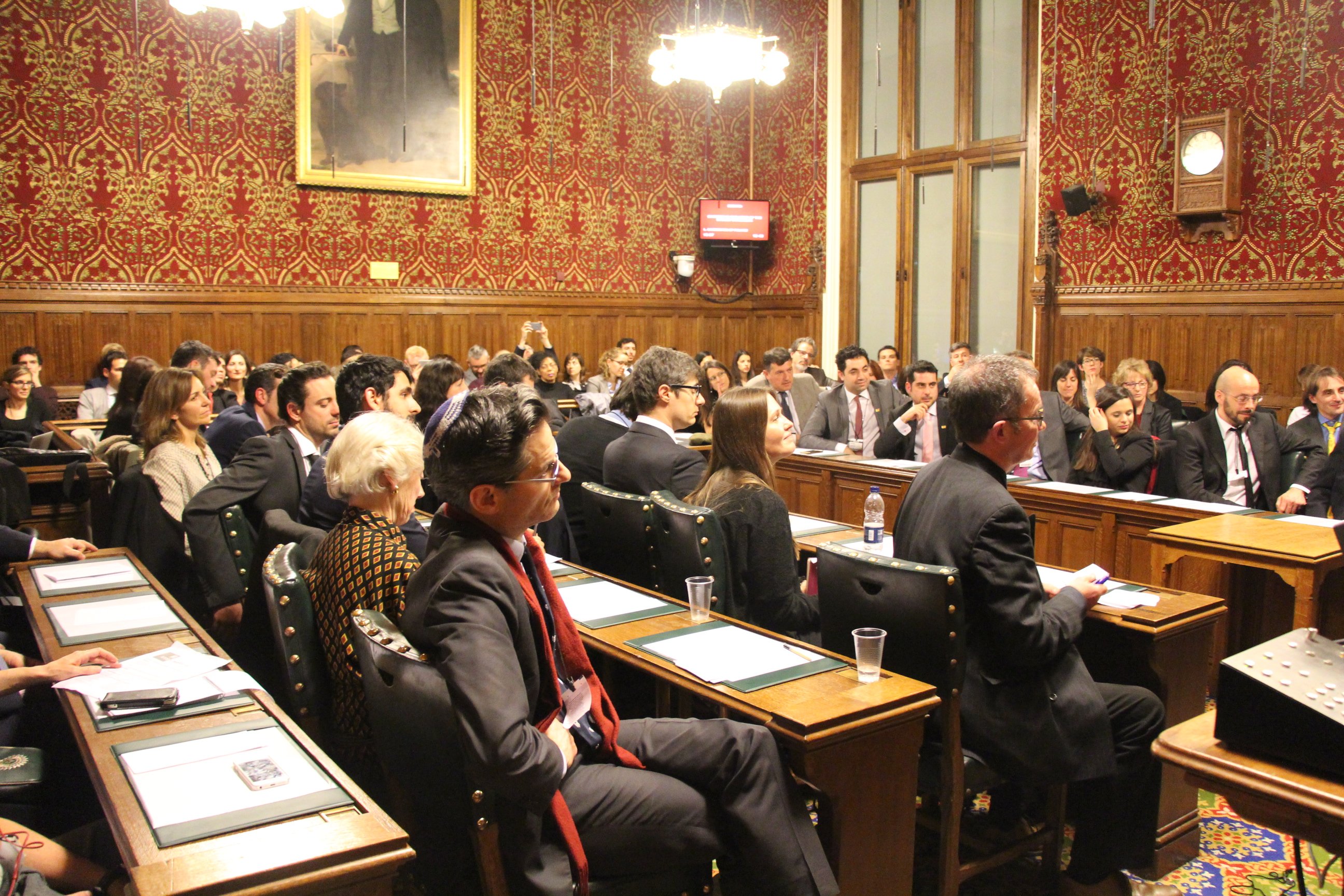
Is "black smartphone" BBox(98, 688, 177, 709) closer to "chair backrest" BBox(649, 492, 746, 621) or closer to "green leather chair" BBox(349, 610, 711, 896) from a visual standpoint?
"green leather chair" BBox(349, 610, 711, 896)

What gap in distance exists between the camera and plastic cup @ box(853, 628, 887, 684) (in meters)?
2.32

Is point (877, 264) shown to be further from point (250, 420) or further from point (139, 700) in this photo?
point (139, 700)

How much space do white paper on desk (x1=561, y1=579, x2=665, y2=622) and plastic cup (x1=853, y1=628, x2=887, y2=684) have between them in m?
0.76

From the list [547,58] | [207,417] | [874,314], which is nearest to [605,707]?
[207,417]

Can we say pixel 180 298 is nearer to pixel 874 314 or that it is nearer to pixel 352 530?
pixel 874 314

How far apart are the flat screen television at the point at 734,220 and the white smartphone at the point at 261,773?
11656 millimetres

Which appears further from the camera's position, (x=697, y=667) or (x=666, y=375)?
(x=666, y=375)

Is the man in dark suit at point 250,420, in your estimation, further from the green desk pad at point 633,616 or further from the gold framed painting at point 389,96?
the gold framed painting at point 389,96

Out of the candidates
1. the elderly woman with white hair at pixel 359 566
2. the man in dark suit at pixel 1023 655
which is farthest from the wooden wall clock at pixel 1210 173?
the elderly woman with white hair at pixel 359 566

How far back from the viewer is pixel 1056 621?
2.59 m

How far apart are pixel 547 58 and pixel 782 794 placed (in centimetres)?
1133

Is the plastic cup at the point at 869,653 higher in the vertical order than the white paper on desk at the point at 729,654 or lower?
higher

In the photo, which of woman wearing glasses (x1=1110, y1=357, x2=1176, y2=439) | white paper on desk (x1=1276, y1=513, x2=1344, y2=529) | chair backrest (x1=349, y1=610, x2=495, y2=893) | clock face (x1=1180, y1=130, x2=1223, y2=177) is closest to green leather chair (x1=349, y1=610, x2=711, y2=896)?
→ chair backrest (x1=349, y1=610, x2=495, y2=893)

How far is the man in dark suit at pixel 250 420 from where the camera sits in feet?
15.8
